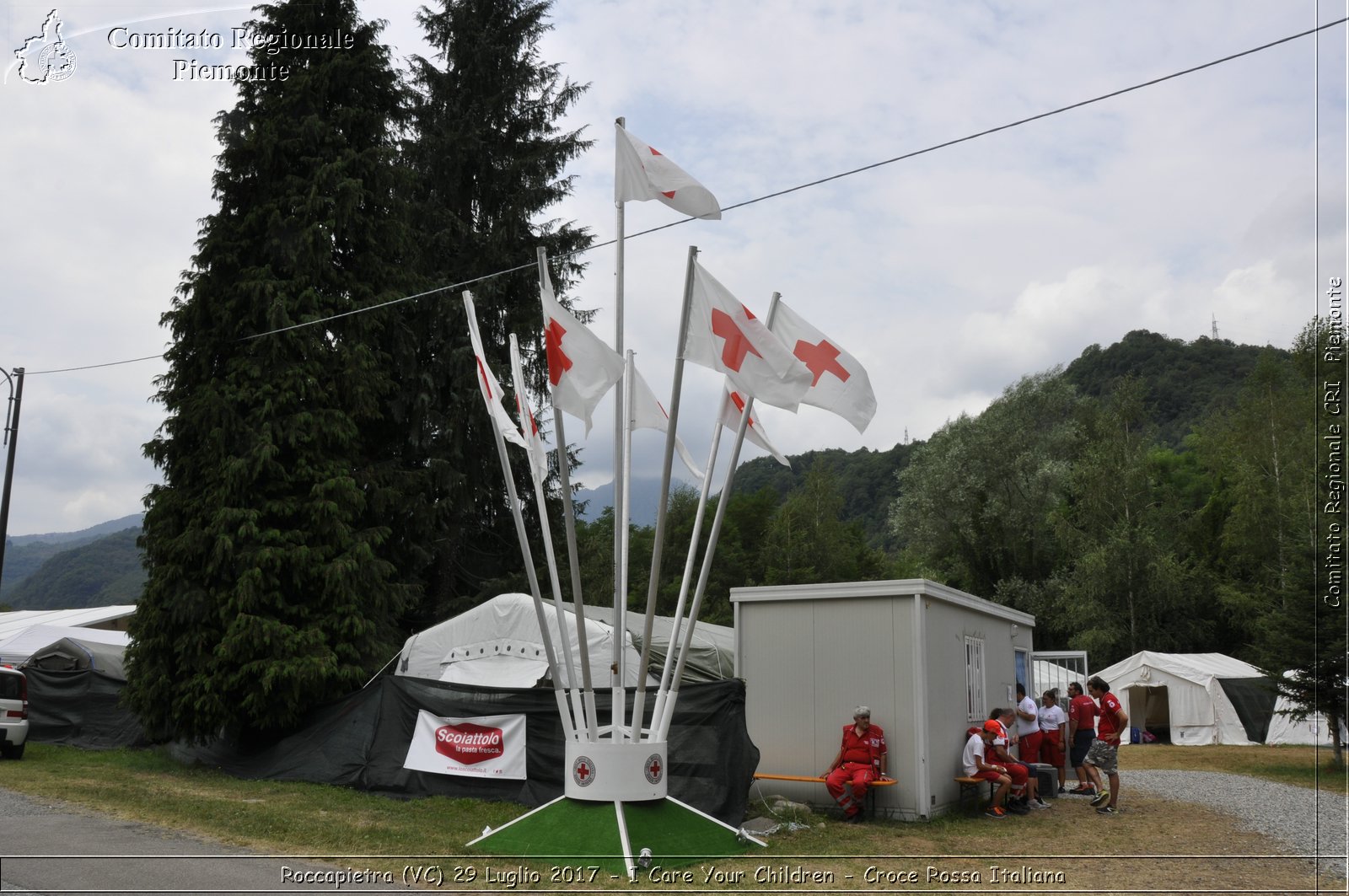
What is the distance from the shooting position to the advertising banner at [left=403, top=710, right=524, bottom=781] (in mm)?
13328

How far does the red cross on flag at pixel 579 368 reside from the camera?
9289 millimetres

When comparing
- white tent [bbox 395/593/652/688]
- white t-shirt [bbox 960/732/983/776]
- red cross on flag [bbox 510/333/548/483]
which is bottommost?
white t-shirt [bbox 960/732/983/776]

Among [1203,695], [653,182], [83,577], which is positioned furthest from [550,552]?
[83,577]

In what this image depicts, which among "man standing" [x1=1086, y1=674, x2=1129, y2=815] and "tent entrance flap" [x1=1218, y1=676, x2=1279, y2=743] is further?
"tent entrance flap" [x1=1218, y1=676, x2=1279, y2=743]

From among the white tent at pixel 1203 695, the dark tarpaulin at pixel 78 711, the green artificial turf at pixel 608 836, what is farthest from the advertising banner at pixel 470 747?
the white tent at pixel 1203 695

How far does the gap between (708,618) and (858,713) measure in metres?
31.1

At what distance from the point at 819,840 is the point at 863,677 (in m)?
2.63

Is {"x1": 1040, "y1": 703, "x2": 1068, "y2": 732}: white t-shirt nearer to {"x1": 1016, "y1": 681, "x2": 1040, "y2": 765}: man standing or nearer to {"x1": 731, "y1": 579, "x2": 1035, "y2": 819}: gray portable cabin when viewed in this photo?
{"x1": 1016, "y1": 681, "x2": 1040, "y2": 765}: man standing

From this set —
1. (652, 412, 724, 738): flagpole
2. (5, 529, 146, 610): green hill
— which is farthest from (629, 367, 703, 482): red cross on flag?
(5, 529, 146, 610): green hill

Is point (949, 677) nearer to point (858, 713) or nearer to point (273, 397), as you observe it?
point (858, 713)

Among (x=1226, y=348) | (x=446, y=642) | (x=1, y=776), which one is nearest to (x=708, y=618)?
(x=446, y=642)

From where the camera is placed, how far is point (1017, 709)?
16.0 m

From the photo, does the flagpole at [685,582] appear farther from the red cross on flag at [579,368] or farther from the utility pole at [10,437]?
the utility pole at [10,437]

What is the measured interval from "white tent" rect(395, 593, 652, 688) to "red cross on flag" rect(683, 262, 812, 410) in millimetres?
7010
